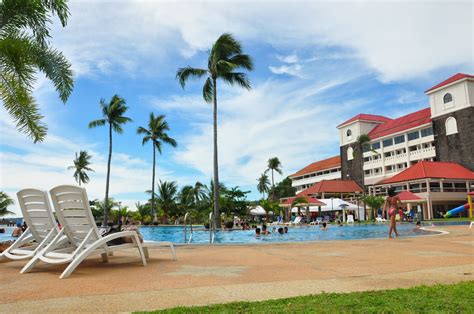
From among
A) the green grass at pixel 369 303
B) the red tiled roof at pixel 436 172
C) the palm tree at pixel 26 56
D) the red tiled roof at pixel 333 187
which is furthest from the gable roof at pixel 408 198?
the green grass at pixel 369 303

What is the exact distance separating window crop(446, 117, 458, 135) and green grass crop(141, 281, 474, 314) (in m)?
43.9

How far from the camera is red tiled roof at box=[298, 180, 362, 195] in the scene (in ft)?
161

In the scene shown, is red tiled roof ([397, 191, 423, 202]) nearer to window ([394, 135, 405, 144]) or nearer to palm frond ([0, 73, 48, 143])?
window ([394, 135, 405, 144])

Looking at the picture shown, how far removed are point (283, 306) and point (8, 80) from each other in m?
9.72

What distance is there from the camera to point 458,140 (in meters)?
42.1

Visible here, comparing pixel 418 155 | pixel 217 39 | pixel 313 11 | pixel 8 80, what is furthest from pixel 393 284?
pixel 418 155

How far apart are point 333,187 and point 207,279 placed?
47.5m

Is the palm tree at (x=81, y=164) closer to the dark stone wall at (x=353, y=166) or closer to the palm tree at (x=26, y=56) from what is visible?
the dark stone wall at (x=353, y=166)

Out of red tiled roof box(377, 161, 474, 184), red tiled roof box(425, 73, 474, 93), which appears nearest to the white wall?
red tiled roof box(425, 73, 474, 93)

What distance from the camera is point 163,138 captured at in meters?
45.4

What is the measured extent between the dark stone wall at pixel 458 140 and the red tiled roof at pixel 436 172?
60.1 inches

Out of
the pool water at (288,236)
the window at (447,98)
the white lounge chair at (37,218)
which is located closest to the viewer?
the white lounge chair at (37,218)

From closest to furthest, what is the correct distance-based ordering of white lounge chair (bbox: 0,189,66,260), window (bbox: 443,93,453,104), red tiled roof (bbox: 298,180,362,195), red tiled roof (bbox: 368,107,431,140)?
1. white lounge chair (bbox: 0,189,66,260)
2. window (bbox: 443,93,453,104)
3. red tiled roof (bbox: 368,107,431,140)
4. red tiled roof (bbox: 298,180,362,195)

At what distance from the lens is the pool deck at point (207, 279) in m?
3.60
